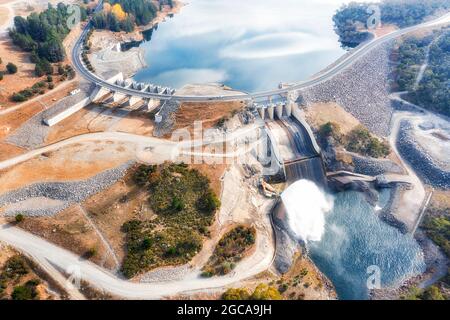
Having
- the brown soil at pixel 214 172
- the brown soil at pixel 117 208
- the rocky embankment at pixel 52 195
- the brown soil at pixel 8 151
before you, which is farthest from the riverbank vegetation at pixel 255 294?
the brown soil at pixel 8 151

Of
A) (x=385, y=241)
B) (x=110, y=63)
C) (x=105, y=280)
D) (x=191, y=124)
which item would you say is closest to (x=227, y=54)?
(x=110, y=63)

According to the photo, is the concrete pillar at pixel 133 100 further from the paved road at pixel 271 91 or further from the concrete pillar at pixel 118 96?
the concrete pillar at pixel 118 96

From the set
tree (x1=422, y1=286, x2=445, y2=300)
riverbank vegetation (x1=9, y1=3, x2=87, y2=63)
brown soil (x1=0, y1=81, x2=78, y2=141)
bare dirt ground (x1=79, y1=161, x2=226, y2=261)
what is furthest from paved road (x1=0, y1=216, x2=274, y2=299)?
riverbank vegetation (x1=9, y1=3, x2=87, y2=63)

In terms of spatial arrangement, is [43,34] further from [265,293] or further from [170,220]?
[265,293]

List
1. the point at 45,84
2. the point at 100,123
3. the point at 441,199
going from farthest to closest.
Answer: the point at 45,84
the point at 100,123
the point at 441,199

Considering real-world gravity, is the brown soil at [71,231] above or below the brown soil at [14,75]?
below

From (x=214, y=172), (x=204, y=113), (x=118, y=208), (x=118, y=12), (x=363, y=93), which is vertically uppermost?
(x=118, y=12)

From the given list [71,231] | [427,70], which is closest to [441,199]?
[427,70]
